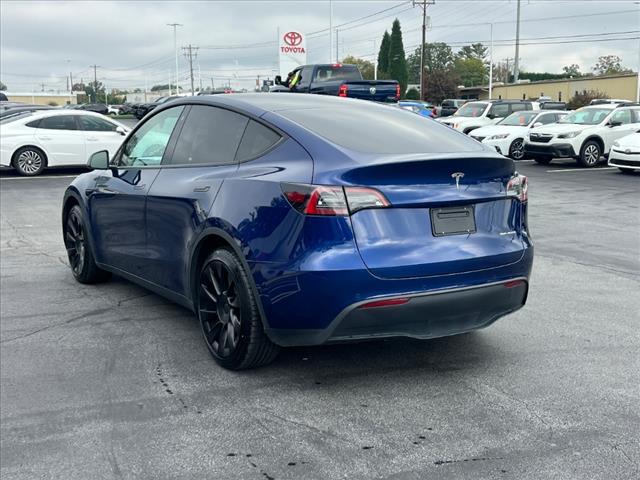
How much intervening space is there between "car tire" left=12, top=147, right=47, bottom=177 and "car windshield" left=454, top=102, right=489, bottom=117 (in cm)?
1494

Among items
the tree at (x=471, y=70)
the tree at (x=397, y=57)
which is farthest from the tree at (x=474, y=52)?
the tree at (x=397, y=57)

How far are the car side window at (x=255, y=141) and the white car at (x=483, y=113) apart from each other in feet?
67.4

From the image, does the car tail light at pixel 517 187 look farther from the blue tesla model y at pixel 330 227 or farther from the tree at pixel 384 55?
the tree at pixel 384 55

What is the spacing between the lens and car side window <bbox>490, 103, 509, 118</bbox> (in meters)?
25.0

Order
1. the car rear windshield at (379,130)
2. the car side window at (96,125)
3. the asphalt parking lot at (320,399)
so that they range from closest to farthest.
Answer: the asphalt parking lot at (320,399)
the car rear windshield at (379,130)
the car side window at (96,125)

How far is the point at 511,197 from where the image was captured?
4184mm

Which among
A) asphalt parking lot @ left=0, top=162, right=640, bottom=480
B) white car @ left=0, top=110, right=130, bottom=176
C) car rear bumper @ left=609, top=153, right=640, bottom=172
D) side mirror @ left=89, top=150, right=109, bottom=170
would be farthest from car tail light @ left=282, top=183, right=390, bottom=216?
car rear bumper @ left=609, top=153, right=640, bottom=172

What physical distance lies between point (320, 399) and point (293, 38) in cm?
3404

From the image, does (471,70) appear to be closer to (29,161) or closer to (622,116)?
(622,116)

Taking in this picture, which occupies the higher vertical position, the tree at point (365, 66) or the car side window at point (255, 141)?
the tree at point (365, 66)

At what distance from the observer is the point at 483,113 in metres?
24.9

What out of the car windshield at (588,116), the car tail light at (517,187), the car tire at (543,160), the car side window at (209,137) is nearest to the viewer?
the car tail light at (517,187)

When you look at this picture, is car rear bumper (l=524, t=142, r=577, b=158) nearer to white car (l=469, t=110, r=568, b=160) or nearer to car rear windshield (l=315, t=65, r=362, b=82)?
white car (l=469, t=110, r=568, b=160)

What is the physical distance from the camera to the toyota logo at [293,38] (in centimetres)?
3559
